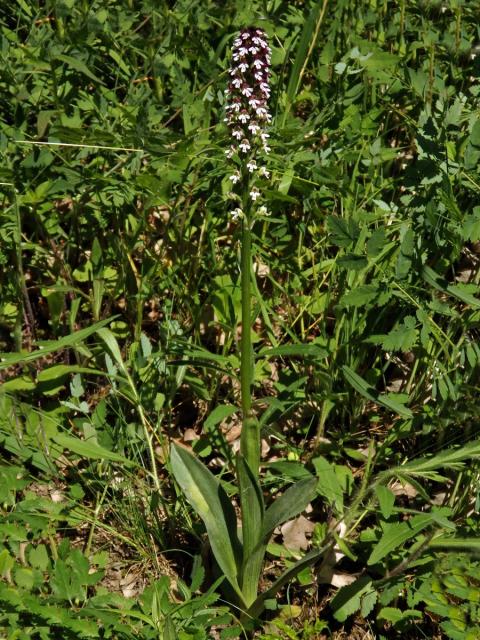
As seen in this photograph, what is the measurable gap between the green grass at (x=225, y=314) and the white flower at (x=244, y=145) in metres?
0.64

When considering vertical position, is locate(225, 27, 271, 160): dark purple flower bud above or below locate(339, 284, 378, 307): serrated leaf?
above

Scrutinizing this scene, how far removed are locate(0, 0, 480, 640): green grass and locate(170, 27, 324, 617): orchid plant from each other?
14 cm

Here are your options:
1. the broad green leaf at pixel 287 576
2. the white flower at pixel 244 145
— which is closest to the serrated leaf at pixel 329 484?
the broad green leaf at pixel 287 576

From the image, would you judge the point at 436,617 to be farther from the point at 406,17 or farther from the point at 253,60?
the point at 406,17

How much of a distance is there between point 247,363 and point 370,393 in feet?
1.88

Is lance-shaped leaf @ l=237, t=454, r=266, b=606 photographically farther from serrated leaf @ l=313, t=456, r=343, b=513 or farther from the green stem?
serrated leaf @ l=313, t=456, r=343, b=513

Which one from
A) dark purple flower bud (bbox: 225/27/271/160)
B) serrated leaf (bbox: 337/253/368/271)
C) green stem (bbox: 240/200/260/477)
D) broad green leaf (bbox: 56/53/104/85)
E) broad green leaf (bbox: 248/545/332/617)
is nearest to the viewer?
dark purple flower bud (bbox: 225/27/271/160)

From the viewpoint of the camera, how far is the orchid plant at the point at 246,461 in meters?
1.95

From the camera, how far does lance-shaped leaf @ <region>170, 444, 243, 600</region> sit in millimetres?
2369

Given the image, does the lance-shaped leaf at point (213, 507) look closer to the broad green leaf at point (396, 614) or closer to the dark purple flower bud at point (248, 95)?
the broad green leaf at point (396, 614)

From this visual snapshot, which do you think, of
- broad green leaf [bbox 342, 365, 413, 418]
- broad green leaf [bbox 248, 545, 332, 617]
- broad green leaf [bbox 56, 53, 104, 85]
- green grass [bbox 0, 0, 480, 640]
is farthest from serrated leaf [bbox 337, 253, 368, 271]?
broad green leaf [bbox 56, 53, 104, 85]

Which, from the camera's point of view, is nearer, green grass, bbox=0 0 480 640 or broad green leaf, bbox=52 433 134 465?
green grass, bbox=0 0 480 640

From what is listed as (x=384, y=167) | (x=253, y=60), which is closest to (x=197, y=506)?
(x=253, y=60)

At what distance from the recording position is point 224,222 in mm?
3291
